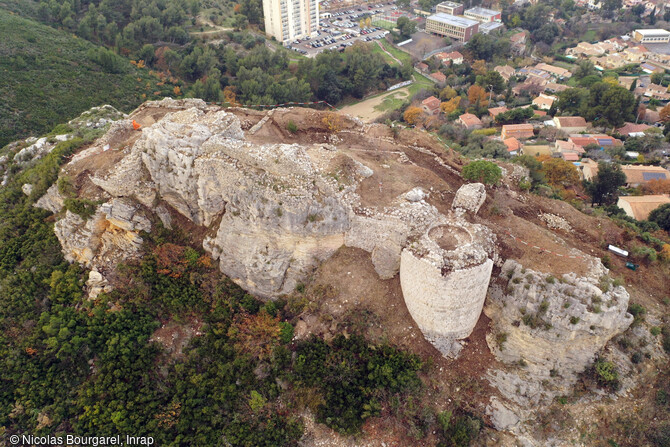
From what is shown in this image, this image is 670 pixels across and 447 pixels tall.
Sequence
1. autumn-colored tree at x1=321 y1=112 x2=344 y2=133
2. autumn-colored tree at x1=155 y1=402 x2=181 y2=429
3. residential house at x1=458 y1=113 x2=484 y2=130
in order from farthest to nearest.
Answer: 1. residential house at x1=458 y1=113 x2=484 y2=130
2. autumn-colored tree at x1=321 y1=112 x2=344 y2=133
3. autumn-colored tree at x1=155 y1=402 x2=181 y2=429

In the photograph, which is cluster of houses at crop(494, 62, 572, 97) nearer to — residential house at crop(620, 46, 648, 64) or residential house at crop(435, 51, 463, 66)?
residential house at crop(435, 51, 463, 66)

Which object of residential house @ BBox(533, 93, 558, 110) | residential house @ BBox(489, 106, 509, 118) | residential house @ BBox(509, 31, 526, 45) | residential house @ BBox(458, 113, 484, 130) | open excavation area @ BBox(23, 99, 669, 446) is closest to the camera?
open excavation area @ BBox(23, 99, 669, 446)

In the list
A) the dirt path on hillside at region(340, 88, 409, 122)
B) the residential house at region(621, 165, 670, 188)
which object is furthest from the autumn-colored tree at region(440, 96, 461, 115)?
the residential house at region(621, 165, 670, 188)

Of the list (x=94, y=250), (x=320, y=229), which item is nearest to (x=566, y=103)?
(x=320, y=229)

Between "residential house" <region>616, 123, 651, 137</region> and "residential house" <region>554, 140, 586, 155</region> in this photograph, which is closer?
"residential house" <region>554, 140, 586, 155</region>

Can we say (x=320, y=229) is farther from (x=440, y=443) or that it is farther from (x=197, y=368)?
(x=440, y=443)

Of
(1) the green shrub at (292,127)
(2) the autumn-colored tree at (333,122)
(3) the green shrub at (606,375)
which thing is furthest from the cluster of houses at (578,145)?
(1) the green shrub at (292,127)
